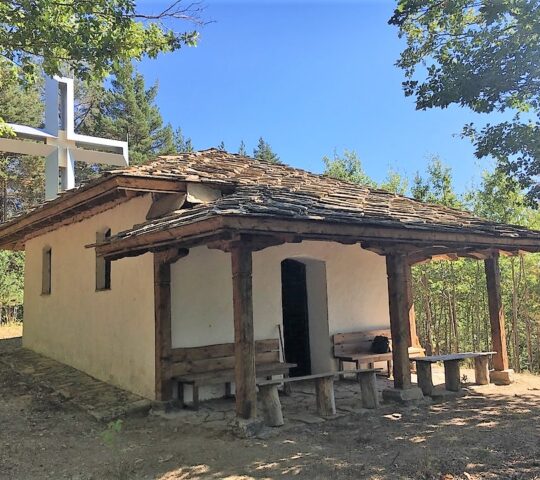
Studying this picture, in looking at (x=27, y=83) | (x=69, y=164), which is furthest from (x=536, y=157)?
(x=69, y=164)

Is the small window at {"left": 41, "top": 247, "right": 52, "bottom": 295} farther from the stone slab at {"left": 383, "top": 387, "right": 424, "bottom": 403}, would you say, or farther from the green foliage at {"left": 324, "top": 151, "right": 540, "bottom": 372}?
the green foliage at {"left": 324, "top": 151, "right": 540, "bottom": 372}

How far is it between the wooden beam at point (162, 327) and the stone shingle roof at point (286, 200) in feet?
2.36

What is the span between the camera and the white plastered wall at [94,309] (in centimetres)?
775

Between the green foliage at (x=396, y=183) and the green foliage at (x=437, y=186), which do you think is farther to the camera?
the green foliage at (x=396, y=183)

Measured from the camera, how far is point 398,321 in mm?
7273

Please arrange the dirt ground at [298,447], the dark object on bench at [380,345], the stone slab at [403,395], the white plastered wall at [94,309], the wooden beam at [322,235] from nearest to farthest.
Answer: the dirt ground at [298,447] → the wooden beam at [322,235] → the stone slab at [403,395] → the white plastered wall at [94,309] → the dark object on bench at [380,345]

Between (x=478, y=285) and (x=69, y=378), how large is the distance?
11530mm

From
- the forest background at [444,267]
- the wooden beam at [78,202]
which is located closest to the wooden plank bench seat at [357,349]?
the forest background at [444,267]

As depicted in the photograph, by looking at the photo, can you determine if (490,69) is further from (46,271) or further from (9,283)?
(9,283)

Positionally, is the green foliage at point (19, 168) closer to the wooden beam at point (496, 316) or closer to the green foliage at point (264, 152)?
the green foliage at point (264, 152)

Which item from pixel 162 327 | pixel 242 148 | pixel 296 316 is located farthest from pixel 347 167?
pixel 162 327

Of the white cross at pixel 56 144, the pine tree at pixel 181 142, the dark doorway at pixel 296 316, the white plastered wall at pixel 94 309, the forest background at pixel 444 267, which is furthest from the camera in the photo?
the pine tree at pixel 181 142

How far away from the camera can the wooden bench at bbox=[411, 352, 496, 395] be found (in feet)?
25.0

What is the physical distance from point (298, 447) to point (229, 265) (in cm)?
342
